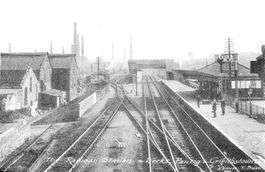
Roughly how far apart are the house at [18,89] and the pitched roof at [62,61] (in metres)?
7.62

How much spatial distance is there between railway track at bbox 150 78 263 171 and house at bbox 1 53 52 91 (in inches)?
727

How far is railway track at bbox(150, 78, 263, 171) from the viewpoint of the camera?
14016 millimetres

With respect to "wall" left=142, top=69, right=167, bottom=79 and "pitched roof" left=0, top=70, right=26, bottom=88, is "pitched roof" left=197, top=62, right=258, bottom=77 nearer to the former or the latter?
"pitched roof" left=0, top=70, right=26, bottom=88

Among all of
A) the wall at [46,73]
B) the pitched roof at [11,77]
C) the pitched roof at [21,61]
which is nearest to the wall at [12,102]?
the pitched roof at [11,77]

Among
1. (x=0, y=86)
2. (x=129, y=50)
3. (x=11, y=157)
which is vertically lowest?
(x=11, y=157)

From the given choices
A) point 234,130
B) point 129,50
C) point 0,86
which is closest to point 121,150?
point 234,130

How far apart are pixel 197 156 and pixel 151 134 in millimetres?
5111

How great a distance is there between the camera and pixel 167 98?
129 ft

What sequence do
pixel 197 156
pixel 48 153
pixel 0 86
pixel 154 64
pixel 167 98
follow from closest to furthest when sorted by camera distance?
pixel 197 156 → pixel 48 153 → pixel 0 86 → pixel 167 98 → pixel 154 64

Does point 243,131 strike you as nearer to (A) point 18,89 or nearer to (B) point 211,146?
(B) point 211,146

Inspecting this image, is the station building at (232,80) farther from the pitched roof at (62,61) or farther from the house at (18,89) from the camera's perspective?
the house at (18,89)

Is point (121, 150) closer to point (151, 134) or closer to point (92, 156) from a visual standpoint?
point (92, 156)

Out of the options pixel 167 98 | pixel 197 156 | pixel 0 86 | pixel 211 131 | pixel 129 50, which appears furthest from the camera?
pixel 129 50

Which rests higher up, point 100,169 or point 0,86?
point 0,86
